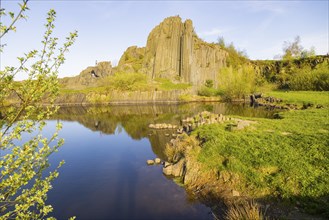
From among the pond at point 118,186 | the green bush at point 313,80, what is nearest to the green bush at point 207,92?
the green bush at point 313,80

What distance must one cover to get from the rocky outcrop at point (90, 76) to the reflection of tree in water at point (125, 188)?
11221 centimetres

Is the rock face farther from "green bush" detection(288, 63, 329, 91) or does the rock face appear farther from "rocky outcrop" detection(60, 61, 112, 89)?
"green bush" detection(288, 63, 329, 91)

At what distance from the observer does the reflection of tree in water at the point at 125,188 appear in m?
15.0

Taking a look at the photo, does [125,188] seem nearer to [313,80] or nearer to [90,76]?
[313,80]

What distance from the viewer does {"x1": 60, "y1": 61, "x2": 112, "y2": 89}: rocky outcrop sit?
440 feet

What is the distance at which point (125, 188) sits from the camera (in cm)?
1845

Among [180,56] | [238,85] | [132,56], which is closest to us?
[238,85]

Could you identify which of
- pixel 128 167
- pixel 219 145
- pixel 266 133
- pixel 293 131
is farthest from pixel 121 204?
pixel 293 131

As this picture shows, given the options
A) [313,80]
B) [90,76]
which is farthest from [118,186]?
[90,76]

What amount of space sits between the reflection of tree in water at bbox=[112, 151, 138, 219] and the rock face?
309 ft

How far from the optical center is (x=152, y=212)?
14.7 m

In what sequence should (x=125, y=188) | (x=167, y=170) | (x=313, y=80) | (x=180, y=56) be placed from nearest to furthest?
(x=125, y=188), (x=167, y=170), (x=313, y=80), (x=180, y=56)

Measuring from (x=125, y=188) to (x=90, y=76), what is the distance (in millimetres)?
129009

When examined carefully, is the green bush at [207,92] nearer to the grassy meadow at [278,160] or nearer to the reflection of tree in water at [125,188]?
the grassy meadow at [278,160]
